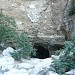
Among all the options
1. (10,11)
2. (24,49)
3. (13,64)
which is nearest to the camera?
(13,64)

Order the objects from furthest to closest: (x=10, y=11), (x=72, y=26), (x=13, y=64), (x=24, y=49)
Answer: (x=10, y=11), (x=72, y=26), (x=24, y=49), (x=13, y=64)

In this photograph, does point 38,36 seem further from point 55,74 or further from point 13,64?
point 55,74

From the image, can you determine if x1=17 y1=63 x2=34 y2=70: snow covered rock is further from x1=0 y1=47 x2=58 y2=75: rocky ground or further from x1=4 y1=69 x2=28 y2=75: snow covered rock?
x1=4 y1=69 x2=28 y2=75: snow covered rock

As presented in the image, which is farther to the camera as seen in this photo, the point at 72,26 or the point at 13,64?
the point at 72,26

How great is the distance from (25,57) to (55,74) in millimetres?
1598

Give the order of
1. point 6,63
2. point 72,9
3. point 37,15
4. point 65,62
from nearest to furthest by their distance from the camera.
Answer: point 65,62 < point 6,63 < point 72,9 < point 37,15

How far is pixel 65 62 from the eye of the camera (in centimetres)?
467

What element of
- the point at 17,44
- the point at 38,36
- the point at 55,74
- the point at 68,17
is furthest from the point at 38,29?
the point at 55,74

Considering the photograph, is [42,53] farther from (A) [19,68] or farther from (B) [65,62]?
(B) [65,62]

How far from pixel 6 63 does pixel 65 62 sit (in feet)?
3.80

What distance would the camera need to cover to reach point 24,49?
5.84m

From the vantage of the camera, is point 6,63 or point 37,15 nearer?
point 6,63

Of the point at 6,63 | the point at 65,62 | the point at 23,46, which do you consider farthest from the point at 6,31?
the point at 65,62

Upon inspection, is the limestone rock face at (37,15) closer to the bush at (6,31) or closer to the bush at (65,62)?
the bush at (6,31)
